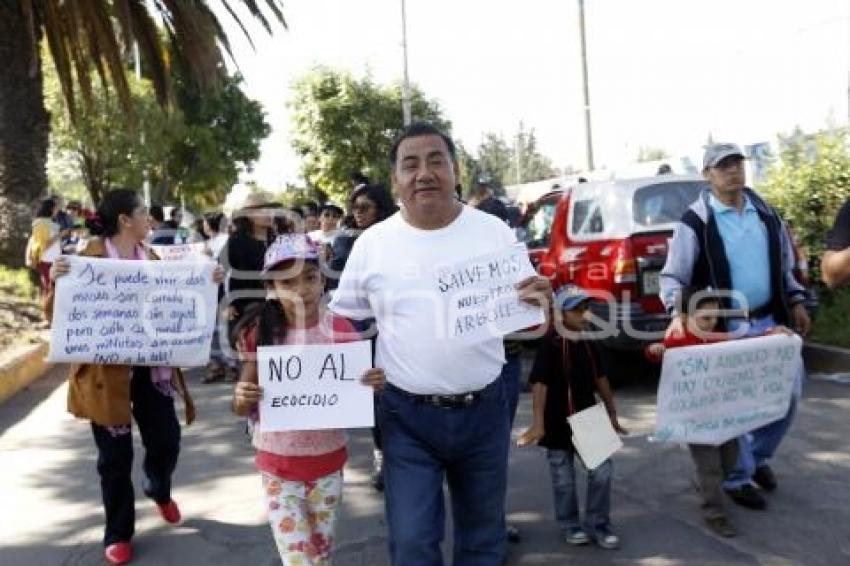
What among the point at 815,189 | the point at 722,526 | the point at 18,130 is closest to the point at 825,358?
the point at 815,189

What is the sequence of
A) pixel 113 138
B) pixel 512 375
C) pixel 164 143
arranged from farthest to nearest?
pixel 164 143, pixel 113 138, pixel 512 375

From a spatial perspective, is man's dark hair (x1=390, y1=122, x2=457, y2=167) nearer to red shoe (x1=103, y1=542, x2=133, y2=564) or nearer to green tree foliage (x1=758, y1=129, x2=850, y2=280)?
red shoe (x1=103, y1=542, x2=133, y2=564)

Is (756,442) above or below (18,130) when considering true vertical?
below

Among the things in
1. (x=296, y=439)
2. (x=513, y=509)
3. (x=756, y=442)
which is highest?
(x=296, y=439)

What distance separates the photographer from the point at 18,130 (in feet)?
39.0

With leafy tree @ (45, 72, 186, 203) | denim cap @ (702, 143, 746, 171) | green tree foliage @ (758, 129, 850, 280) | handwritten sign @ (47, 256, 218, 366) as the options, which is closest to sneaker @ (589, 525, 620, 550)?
denim cap @ (702, 143, 746, 171)

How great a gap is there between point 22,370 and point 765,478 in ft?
22.6

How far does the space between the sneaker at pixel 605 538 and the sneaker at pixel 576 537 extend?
0.13 feet

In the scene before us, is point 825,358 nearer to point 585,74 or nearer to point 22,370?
point 22,370

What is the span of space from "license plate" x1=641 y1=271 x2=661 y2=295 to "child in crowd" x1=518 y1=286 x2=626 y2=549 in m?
2.79

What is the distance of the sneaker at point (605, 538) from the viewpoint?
155 inches

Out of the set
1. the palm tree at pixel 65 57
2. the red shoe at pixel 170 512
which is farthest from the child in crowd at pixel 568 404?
the palm tree at pixel 65 57

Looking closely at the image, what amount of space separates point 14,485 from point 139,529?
134 cm

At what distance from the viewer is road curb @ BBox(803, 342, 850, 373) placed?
7.43m
